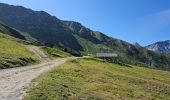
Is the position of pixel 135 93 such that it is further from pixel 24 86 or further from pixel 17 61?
pixel 17 61

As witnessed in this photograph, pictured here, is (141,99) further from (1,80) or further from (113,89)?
(1,80)

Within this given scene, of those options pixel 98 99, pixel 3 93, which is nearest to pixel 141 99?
pixel 98 99

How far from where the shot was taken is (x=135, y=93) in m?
52.8

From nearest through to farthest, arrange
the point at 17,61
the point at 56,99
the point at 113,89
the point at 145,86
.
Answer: the point at 56,99
the point at 113,89
the point at 145,86
the point at 17,61

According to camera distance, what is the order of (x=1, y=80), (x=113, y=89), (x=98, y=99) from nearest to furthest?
(x=98, y=99) → (x=1, y=80) → (x=113, y=89)

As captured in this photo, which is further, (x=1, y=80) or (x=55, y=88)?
(x=1, y=80)

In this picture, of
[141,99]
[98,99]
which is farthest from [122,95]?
[98,99]

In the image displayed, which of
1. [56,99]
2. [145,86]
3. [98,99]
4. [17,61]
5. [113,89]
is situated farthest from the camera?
[17,61]

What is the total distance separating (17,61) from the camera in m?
79.6

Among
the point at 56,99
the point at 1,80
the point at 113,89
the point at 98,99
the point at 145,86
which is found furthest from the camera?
the point at 145,86

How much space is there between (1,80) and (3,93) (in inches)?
422

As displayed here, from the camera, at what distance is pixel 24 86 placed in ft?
135

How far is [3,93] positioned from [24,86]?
16.8 ft

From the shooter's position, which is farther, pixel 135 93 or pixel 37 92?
pixel 135 93
